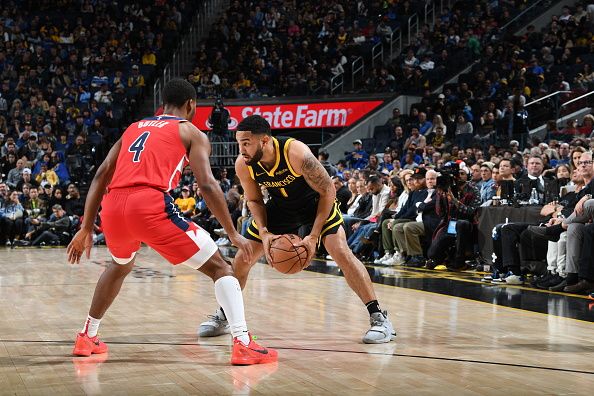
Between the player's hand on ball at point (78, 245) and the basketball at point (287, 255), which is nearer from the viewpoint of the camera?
the player's hand on ball at point (78, 245)

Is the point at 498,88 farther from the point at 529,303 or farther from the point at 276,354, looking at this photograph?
the point at 276,354

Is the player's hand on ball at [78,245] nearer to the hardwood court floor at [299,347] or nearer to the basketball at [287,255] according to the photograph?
the hardwood court floor at [299,347]

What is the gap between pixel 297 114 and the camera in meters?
21.0

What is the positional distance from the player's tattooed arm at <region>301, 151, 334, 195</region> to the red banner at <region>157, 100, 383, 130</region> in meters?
15.5

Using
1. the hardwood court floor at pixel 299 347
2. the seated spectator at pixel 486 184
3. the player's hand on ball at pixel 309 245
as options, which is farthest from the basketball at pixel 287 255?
the seated spectator at pixel 486 184

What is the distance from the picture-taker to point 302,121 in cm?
2095

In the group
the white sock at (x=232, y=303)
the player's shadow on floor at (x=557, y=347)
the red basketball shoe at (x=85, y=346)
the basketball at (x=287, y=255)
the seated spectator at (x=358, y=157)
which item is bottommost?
the red basketball shoe at (x=85, y=346)

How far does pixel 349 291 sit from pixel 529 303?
1.84m

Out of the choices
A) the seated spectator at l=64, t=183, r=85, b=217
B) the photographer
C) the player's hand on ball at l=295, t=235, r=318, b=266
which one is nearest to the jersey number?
the player's hand on ball at l=295, t=235, r=318, b=266

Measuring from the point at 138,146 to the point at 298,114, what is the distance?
16.5 meters

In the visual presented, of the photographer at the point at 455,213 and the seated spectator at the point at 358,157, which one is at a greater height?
the seated spectator at the point at 358,157

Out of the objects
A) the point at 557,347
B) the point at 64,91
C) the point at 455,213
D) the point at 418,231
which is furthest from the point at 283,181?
the point at 64,91

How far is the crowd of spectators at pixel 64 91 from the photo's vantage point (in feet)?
55.6

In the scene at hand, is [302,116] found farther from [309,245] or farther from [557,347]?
[557,347]
